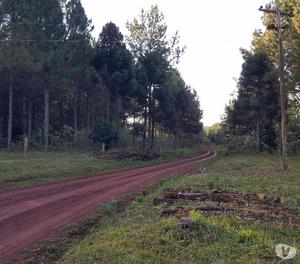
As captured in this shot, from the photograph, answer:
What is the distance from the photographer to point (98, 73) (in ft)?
163

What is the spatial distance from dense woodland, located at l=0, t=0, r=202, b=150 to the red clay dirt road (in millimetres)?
19615

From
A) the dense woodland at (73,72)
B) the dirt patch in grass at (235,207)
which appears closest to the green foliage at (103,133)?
the dense woodland at (73,72)

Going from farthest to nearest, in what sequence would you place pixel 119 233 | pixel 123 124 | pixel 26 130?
1. pixel 123 124
2. pixel 26 130
3. pixel 119 233

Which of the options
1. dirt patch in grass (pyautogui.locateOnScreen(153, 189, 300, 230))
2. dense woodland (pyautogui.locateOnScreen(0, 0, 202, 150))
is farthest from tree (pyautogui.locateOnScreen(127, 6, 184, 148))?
dirt patch in grass (pyautogui.locateOnScreen(153, 189, 300, 230))

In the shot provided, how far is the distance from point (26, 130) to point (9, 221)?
42.7 m

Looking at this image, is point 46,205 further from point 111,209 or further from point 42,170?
point 42,170

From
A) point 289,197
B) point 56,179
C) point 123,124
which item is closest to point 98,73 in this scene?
point 123,124

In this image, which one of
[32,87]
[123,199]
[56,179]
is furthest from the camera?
[32,87]

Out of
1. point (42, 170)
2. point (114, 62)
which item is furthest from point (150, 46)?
point (42, 170)

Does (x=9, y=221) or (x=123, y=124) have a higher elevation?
(x=123, y=124)

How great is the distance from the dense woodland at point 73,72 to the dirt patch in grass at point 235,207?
27160 mm

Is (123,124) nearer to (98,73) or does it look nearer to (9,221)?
(98,73)

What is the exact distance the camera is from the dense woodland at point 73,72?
40719mm

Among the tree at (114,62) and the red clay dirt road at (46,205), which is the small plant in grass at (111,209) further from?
the tree at (114,62)
